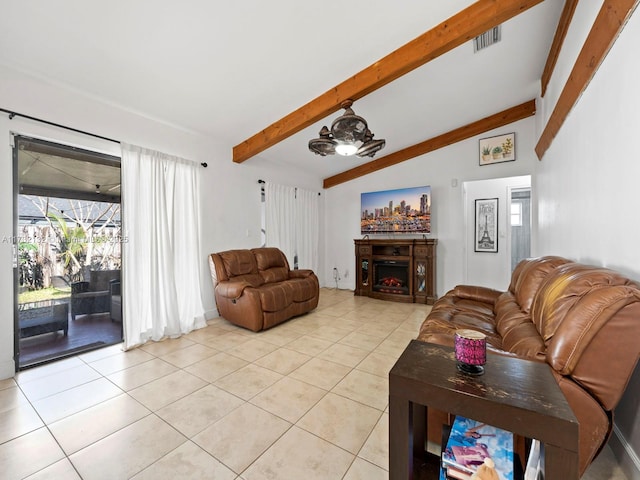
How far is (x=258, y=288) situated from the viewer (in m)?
3.40

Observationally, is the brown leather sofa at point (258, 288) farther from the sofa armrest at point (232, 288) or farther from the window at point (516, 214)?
the window at point (516, 214)

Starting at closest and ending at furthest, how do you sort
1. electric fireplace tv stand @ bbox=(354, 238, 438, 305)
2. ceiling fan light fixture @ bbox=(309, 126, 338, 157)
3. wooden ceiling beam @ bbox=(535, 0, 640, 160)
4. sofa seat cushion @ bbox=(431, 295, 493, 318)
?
wooden ceiling beam @ bbox=(535, 0, 640, 160) < sofa seat cushion @ bbox=(431, 295, 493, 318) < ceiling fan light fixture @ bbox=(309, 126, 338, 157) < electric fireplace tv stand @ bbox=(354, 238, 438, 305)

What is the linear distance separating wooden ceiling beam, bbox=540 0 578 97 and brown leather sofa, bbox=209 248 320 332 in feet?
12.5

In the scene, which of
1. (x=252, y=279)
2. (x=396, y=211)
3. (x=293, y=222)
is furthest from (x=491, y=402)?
(x=293, y=222)

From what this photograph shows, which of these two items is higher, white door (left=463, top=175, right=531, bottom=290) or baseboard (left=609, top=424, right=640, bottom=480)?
white door (left=463, top=175, right=531, bottom=290)

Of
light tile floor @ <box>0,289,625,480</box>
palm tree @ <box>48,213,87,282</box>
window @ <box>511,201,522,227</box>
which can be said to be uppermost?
window @ <box>511,201,522,227</box>

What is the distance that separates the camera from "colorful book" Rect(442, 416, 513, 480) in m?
0.92

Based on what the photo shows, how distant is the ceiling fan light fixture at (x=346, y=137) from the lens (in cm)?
274

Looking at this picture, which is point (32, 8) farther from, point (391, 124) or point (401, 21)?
point (391, 124)

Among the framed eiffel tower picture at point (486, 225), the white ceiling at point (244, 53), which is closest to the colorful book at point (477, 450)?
the white ceiling at point (244, 53)

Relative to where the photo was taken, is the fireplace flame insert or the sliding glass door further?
the fireplace flame insert

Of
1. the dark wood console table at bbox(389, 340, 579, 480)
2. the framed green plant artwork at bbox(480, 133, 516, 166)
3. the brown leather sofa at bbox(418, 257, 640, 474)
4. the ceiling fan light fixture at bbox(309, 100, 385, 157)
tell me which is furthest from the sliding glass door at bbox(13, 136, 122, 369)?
the framed green plant artwork at bbox(480, 133, 516, 166)

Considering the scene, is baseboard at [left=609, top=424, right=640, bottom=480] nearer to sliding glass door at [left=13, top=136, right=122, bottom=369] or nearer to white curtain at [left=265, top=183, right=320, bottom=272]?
sliding glass door at [left=13, top=136, right=122, bottom=369]

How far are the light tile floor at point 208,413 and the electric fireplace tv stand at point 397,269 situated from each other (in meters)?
1.97
